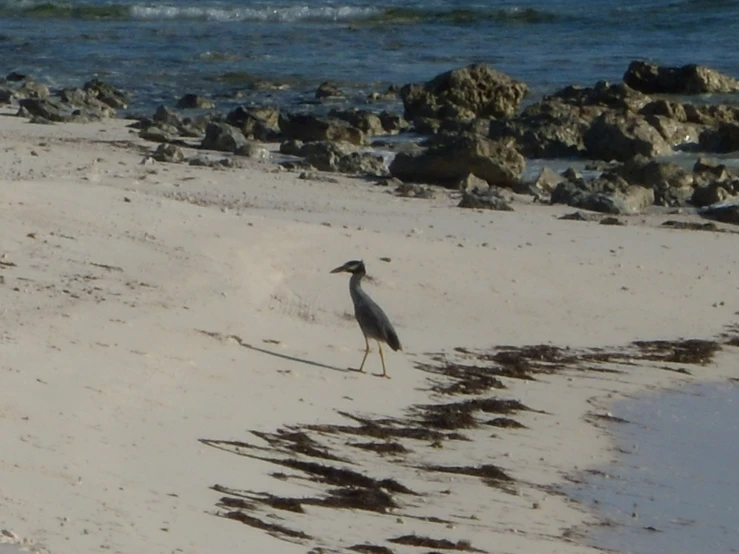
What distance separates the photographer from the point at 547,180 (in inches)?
611

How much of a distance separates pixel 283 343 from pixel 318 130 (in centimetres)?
1012

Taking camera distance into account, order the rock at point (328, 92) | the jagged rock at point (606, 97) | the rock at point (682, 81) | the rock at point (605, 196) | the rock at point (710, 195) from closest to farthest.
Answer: the rock at point (605, 196), the rock at point (710, 195), the jagged rock at point (606, 97), the rock at point (328, 92), the rock at point (682, 81)

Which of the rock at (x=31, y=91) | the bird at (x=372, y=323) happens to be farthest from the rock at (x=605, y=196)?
the rock at (x=31, y=91)

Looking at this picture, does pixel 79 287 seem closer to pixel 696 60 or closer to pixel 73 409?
pixel 73 409

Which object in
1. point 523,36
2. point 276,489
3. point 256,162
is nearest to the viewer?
point 276,489

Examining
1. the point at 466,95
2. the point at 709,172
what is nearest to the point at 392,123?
the point at 466,95

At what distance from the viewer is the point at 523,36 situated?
35.2 metres

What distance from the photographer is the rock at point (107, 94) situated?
21.8m

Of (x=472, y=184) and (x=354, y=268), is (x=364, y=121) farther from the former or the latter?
(x=354, y=268)

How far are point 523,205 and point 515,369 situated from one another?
552 cm

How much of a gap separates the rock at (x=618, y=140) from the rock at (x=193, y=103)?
6580mm

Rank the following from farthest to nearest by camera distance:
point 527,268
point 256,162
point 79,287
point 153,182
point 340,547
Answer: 1. point 256,162
2. point 153,182
3. point 527,268
4. point 79,287
5. point 340,547

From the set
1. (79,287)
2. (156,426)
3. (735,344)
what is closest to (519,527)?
(156,426)

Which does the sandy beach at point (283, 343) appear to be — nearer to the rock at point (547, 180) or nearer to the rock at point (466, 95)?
the rock at point (547, 180)
